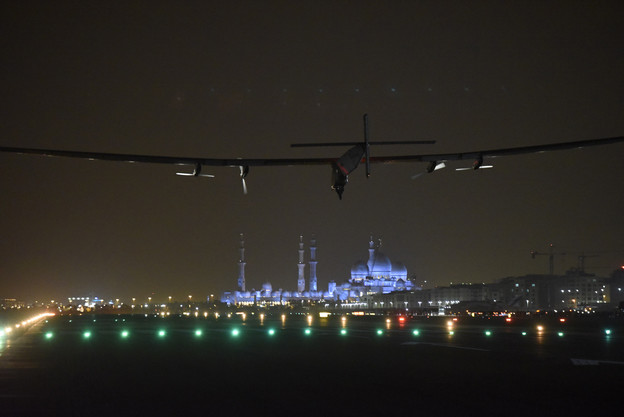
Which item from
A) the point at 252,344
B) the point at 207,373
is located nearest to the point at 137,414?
the point at 207,373

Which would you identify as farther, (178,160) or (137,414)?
(178,160)

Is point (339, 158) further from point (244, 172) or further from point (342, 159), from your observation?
point (244, 172)

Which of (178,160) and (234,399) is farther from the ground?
(178,160)

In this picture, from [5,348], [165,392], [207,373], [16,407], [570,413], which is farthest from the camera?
[5,348]

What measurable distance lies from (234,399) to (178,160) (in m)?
14.2

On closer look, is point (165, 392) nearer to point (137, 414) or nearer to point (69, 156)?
point (137, 414)

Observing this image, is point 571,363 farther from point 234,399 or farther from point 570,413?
point 234,399

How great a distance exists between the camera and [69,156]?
92.0 feet

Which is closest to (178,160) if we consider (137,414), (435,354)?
(435,354)

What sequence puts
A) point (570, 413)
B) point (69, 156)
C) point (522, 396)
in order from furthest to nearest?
point (69, 156), point (522, 396), point (570, 413)

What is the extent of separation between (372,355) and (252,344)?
9.92 m

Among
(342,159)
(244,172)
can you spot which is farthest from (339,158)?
(244,172)

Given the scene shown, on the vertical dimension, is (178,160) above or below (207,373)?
above

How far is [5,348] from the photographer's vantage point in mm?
37562
